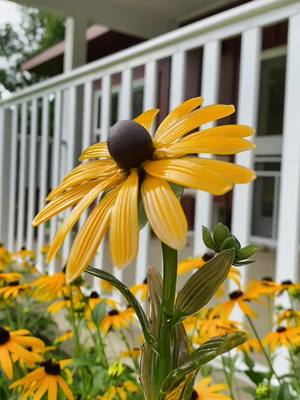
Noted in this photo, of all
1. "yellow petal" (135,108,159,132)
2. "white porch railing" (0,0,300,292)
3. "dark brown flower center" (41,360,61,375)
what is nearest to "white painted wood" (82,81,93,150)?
"white porch railing" (0,0,300,292)

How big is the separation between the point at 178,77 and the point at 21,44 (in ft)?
86.5

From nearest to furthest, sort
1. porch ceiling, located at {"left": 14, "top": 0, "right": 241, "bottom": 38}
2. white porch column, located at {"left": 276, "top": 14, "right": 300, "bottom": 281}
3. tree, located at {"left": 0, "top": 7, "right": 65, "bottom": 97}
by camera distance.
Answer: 1. white porch column, located at {"left": 276, "top": 14, "right": 300, "bottom": 281}
2. porch ceiling, located at {"left": 14, "top": 0, "right": 241, "bottom": 38}
3. tree, located at {"left": 0, "top": 7, "right": 65, "bottom": 97}

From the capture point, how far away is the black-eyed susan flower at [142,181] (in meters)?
0.31

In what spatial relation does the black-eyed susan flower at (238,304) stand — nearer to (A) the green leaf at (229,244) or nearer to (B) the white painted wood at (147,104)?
(A) the green leaf at (229,244)

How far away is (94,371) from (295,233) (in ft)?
2.24

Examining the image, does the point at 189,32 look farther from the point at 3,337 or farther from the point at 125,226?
the point at 125,226

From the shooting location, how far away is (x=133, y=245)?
11.9 inches

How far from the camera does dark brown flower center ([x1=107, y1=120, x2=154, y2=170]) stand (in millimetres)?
352

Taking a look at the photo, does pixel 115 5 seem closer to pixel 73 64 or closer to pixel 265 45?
pixel 73 64

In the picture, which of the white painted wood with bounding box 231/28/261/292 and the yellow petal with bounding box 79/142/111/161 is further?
the white painted wood with bounding box 231/28/261/292

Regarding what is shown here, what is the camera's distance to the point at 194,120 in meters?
0.39

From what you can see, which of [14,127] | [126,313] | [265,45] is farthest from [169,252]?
[265,45]

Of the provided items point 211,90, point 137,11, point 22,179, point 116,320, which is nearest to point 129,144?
point 116,320

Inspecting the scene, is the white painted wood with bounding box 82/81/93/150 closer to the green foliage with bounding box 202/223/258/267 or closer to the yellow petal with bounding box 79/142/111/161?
the yellow petal with bounding box 79/142/111/161
